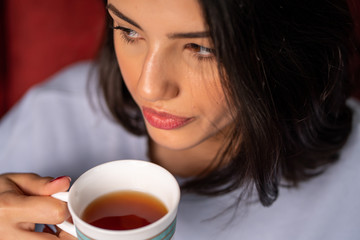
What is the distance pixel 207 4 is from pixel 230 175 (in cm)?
45

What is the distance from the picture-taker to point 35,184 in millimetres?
690

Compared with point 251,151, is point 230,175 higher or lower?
lower

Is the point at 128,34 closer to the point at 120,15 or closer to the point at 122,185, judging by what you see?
the point at 120,15

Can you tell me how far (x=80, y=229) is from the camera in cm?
55

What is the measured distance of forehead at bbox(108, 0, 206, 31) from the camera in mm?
620

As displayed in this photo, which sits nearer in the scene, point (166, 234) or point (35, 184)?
point (166, 234)

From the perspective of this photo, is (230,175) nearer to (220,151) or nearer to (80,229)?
(220,151)

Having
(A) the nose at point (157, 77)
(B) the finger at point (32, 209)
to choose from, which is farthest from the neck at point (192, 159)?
(B) the finger at point (32, 209)

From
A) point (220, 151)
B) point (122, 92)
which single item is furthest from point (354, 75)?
point (122, 92)

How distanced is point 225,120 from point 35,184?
14.5 inches

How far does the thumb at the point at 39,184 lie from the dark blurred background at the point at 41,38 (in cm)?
75

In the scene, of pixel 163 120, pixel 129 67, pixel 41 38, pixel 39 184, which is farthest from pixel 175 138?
pixel 41 38

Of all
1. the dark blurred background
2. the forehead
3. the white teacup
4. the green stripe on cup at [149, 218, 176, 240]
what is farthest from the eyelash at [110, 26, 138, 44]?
the dark blurred background

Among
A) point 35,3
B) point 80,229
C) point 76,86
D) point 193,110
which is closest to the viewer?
point 80,229
